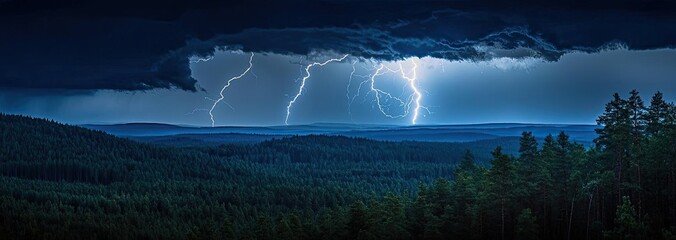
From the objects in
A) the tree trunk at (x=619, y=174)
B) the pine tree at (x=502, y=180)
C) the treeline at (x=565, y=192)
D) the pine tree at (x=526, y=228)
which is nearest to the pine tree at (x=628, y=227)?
the treeline at (x=565, y=192)

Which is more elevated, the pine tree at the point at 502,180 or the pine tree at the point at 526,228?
the pine tree at the point at 502,180

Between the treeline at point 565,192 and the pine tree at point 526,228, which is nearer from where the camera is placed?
the pine tree at point 526,228

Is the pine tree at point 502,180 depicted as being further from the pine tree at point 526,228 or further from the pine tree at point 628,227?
the pine tree at point 628,227

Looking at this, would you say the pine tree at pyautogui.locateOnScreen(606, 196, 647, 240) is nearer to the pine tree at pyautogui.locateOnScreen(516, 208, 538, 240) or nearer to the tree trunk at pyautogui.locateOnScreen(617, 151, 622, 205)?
the pine tree at pyautogui.locateOnScreen(516, 208, 538, 240)

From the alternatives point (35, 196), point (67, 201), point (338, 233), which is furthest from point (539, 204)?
point (35, 196)

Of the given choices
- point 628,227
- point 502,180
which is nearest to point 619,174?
point 502,180

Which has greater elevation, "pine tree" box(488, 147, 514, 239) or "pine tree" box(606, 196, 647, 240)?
"pine tree" box(488, 147, 514, 239)

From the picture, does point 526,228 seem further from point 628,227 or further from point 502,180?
point 628,227

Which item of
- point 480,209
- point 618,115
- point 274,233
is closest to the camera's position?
point 618,115

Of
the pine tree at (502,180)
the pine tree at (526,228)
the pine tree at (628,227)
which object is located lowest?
the pine tree at (526,228)

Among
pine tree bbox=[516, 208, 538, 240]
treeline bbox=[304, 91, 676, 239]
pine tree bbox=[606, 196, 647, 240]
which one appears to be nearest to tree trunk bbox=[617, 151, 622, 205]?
treeline bbox=[304, 91, 676, 239]

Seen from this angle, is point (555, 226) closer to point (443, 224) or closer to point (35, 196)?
point (443, 224)
